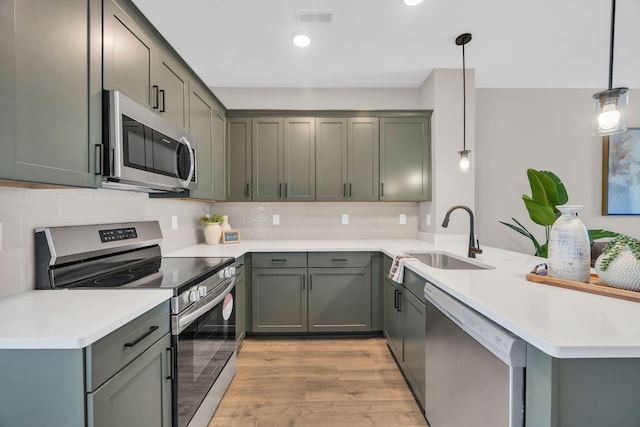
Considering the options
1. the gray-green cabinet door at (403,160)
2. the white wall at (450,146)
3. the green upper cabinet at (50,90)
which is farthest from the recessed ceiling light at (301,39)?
the green upper cabinet at (50,90)

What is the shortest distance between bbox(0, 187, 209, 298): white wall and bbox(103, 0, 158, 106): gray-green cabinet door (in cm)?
59

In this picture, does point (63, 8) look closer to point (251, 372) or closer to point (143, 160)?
point (143, 160)

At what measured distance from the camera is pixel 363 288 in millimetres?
2887

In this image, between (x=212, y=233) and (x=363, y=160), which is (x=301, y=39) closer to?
(x=363, y=160)

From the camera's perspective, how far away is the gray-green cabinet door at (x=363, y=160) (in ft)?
10.5

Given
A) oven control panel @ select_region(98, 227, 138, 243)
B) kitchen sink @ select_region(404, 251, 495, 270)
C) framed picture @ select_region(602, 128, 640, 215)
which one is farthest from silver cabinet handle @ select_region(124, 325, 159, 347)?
framed picture @ select_region(602, 128, 640, 215)

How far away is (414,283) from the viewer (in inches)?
76.4

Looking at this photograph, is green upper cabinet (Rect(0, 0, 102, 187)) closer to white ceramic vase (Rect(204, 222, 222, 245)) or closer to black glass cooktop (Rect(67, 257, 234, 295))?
black glass cooktop (Rect(67, 257, 234, 295))

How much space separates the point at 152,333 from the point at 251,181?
214cm

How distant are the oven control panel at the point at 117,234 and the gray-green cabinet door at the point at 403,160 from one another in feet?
7.35

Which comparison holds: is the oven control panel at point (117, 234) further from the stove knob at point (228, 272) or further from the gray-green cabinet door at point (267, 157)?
the gray-green cabinet door at point (267, 157)

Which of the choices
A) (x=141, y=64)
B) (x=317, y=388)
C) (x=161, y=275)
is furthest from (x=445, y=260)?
(x=141, y=64)

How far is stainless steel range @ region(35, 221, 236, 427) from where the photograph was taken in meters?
1.37

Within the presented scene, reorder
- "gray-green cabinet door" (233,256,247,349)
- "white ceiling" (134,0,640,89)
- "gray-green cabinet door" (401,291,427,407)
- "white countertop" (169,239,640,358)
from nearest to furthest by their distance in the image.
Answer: "white countertop" (169,239,640,358) < "gray-green cabinet door" (401,291,427,407) < "white ceiling" (134,0,640,89) < "gray-green cabinet door" (233,256,247,349)
